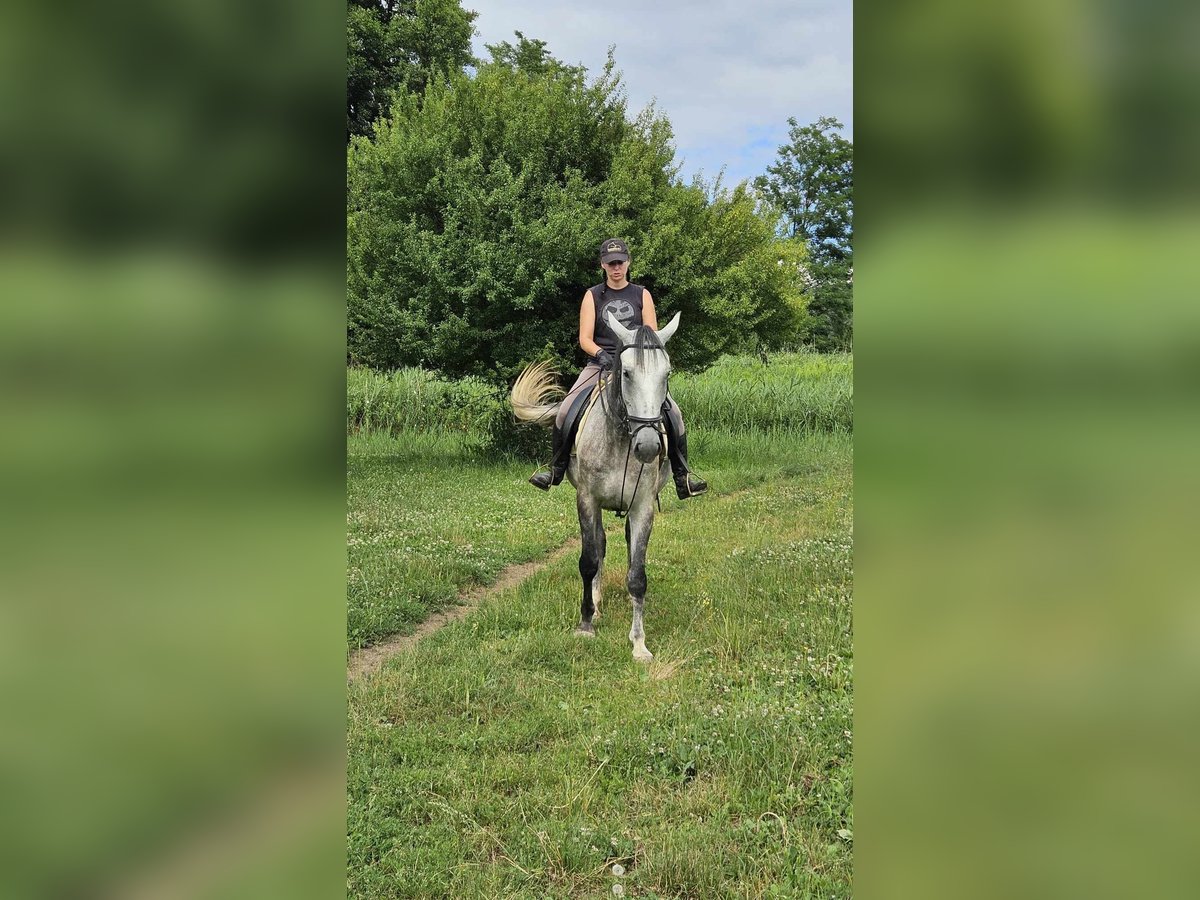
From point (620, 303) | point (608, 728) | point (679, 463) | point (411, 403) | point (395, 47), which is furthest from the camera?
point (395, 47)

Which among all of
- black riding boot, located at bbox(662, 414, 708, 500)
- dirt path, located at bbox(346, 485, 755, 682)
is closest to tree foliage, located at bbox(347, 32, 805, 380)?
dirt path, located at bbox(346, 485, 755, 682)

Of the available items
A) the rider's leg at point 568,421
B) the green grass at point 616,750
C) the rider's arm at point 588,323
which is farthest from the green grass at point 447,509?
the rider's arm at point 588,323

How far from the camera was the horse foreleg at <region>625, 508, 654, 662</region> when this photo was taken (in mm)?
5793

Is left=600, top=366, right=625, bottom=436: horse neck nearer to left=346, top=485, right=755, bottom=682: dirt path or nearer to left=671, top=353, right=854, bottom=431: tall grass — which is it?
left=346, top=485, right=755, bottom=682: dirt path

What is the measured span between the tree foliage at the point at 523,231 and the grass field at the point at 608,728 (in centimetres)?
566

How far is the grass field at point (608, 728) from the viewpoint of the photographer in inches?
127

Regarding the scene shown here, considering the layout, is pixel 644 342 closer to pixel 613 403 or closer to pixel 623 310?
pixel 613 403

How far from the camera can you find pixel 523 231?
1347 centimetres
